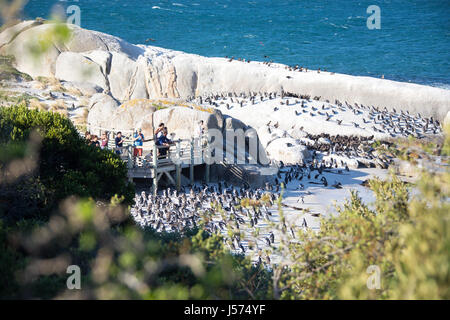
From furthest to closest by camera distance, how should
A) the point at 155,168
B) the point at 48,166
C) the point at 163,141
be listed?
the point at 163,141, the point at 155,168, the point at 48,166

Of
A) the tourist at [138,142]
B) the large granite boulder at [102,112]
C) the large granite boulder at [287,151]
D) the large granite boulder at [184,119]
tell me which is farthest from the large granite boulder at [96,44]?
the tourist at [138,142]

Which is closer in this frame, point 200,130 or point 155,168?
point 155,168

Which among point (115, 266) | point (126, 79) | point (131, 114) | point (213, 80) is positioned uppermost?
point (213, 80)

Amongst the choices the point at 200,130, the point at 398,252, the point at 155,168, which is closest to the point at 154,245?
the point at 398,252

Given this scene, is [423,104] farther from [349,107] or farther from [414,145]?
[414,145]

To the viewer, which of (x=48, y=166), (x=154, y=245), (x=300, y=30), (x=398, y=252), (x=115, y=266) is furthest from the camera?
(x=300, y=30)

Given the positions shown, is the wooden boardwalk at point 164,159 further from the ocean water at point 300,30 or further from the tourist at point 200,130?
the ocean water at point 300,30

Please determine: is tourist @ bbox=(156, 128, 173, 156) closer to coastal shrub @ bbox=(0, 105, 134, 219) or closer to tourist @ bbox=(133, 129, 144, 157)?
tourist @ bbox=(133, 129, 144, 157)

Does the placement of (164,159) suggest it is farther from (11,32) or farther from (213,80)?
(213,80)

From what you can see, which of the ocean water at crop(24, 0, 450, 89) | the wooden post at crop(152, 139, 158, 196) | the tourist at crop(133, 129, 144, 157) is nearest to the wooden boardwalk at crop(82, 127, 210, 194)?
the wooden post at crop(152, 139, 158, 196)
